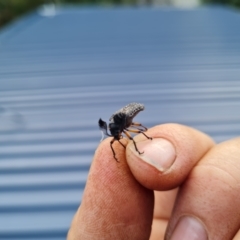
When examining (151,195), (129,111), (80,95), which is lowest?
(151,195)

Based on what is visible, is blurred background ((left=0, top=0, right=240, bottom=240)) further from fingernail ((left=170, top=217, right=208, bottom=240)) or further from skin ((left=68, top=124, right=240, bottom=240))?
fingernail ((left=170, top=217, right=208, bottom=240))

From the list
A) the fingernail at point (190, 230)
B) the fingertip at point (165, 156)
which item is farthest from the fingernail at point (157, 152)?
the fingernail at point (190, 230)

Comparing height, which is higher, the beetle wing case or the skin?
the beetle wing case

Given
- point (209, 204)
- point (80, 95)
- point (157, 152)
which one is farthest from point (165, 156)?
point (80, 95)

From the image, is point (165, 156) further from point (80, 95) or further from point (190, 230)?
point (80, 95)

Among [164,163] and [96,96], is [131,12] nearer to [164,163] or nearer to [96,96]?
[96,96]

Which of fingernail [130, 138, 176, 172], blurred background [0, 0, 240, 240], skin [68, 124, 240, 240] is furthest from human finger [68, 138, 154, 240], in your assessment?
blurred background [0, 0, 240, 240]
